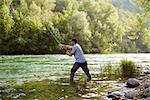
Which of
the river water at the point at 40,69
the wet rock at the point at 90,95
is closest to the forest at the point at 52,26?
the river water at the point at 40,69

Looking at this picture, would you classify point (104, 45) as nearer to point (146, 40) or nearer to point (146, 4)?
point (146, 40)

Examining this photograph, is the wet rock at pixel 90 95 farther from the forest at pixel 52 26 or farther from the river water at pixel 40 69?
the forest at pixel 52 26

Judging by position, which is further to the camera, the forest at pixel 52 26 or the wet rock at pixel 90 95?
the forest at pixel 52 26

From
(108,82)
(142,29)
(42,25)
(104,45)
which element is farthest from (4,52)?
(108,82)

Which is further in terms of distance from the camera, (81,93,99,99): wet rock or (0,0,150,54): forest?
(0,0,150,54): forest

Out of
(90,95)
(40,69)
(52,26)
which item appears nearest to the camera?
(90,95)

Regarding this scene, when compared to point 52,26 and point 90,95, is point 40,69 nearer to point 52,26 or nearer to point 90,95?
point 90,95

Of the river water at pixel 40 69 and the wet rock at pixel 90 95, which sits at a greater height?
the wet rock at pixel 90 95

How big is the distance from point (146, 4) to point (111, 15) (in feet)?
180

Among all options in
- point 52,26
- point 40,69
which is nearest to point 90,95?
point 40,69

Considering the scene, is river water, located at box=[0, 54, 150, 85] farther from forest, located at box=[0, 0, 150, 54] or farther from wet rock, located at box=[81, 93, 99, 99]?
forest, located at box=[0, 0, 150, 54]

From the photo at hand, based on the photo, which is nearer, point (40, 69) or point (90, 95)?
point (90, 95)

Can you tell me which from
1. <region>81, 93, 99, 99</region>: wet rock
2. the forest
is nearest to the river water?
<region>81, 93, 99, 99</region>: wet rock

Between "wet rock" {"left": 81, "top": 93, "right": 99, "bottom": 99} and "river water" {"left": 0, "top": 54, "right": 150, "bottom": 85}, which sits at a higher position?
"wet rock" {"left": 81, "top": 93, "right": 99, "bottom": 99}
